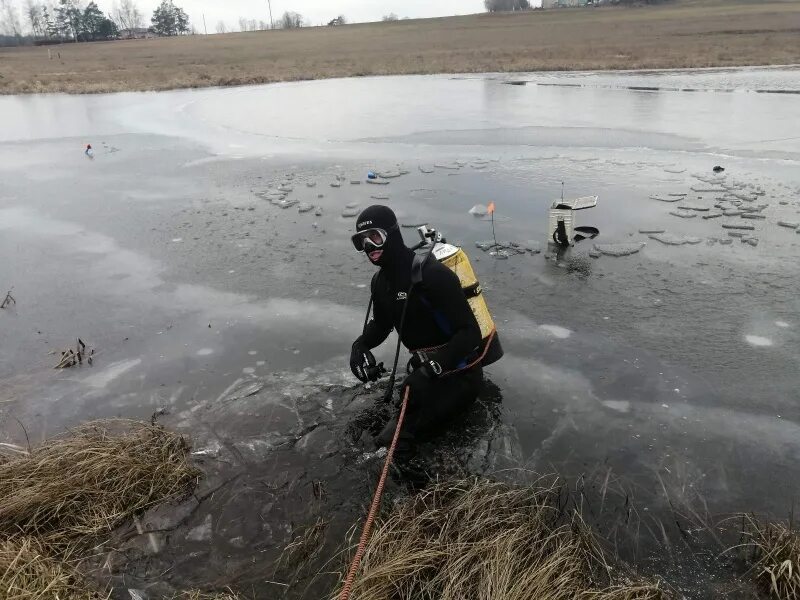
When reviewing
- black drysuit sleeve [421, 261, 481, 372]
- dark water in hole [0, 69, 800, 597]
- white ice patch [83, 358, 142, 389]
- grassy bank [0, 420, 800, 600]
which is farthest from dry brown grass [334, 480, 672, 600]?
white ice patch [83, 358, 142, 389]

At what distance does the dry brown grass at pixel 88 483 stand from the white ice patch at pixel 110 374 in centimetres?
104

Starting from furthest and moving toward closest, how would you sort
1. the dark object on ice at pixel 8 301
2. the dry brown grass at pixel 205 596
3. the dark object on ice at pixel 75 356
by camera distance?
the dark object on ice at pixel 8 301, the dark object on ice at pixel 75 356, the dry brown grass at pixel 205 596

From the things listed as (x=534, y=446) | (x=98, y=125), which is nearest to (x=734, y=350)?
(x=534, y=446)

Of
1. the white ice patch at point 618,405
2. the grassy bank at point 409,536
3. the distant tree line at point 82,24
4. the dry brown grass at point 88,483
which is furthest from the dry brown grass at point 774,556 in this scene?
the distant tree line at point 82,24

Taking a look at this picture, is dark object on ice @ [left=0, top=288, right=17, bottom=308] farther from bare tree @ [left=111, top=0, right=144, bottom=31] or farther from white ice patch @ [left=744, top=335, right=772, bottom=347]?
bare tree @ [left=111, top=0, right=144, bottom=31]

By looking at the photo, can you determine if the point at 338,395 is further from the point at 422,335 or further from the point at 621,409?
the point at 621,409

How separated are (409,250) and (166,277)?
4590 mm

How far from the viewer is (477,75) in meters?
33.0

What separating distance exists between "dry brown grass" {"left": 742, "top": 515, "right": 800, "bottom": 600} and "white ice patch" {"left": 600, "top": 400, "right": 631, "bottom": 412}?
1.26 m

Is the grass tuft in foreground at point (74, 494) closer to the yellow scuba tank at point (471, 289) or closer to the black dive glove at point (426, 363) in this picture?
the black dive glove at point (426, 363)

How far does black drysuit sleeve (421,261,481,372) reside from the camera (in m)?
3.93

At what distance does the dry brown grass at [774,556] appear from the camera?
291 cm

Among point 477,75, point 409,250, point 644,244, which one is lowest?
point 644,244

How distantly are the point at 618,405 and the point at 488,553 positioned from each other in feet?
6.65
